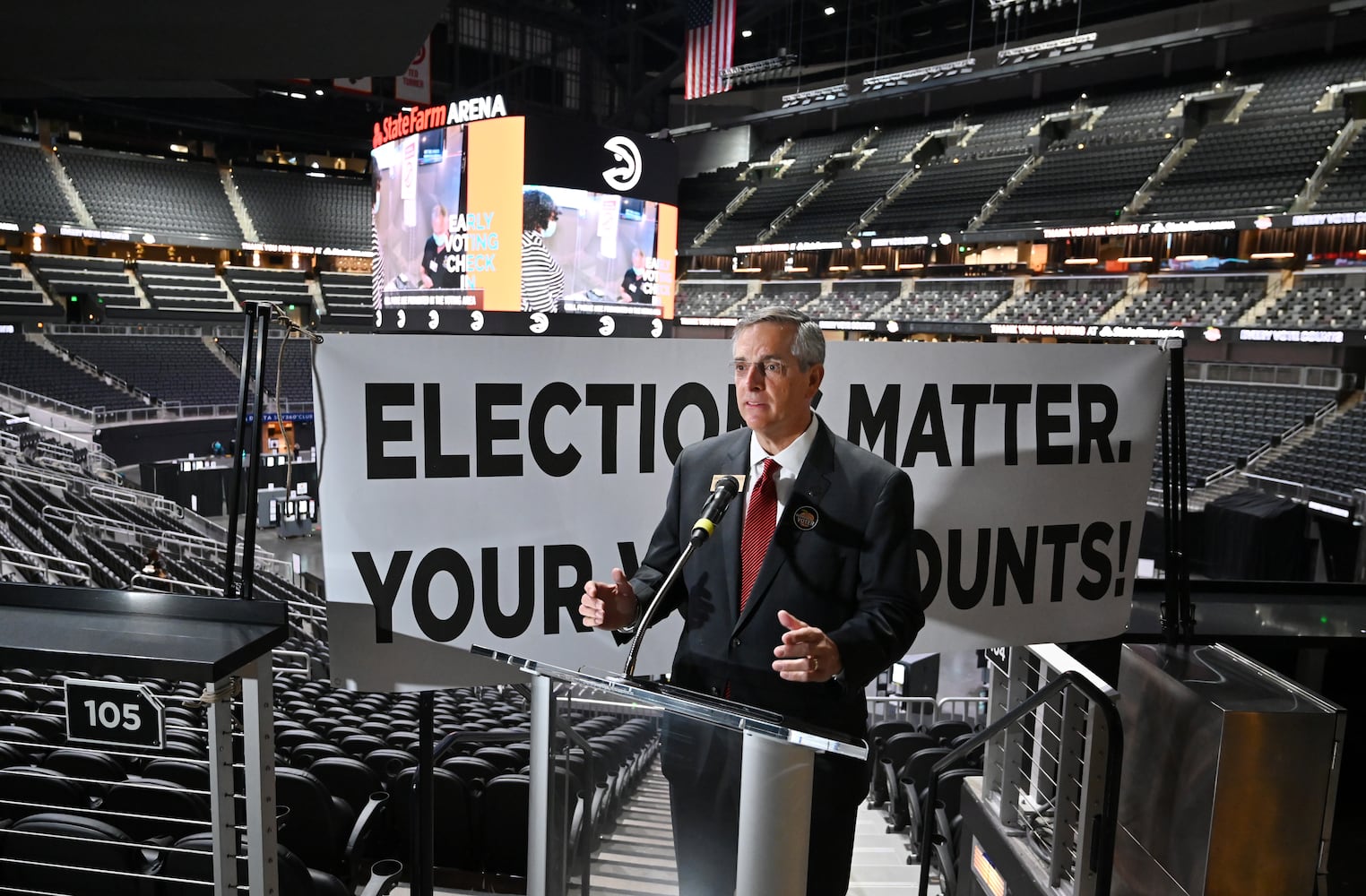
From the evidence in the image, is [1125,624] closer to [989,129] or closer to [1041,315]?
[1041,315]

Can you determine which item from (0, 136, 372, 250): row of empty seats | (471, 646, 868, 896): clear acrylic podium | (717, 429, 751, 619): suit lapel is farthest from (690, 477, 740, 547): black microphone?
(0, 136, 372, 250): row of empty seats

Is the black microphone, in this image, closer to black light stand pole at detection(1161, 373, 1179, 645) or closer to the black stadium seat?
black light stand pole at detection(1161, 373, 1179, 645)

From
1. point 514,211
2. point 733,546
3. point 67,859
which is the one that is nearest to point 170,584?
point 67,859

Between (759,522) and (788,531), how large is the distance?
8 centimetres

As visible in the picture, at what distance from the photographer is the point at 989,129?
102 ft

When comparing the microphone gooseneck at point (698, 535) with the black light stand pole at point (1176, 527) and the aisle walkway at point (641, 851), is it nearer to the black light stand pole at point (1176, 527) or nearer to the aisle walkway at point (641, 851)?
the aisle walkway at point (641, 851)

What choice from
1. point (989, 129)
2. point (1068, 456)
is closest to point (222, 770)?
point (1068, 456)

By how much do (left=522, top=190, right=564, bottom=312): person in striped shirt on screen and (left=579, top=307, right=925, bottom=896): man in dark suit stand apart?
14.6m

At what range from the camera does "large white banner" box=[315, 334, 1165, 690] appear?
87.9 inches

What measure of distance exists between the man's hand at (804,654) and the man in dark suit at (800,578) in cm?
8

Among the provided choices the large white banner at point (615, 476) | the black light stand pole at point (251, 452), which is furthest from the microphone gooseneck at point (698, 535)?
the black light stand pole at point (251, 452)

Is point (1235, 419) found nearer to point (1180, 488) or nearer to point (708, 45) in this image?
point (708, 45)

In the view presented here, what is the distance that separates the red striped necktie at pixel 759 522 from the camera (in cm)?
192

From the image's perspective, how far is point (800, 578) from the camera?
1866 millimetres
